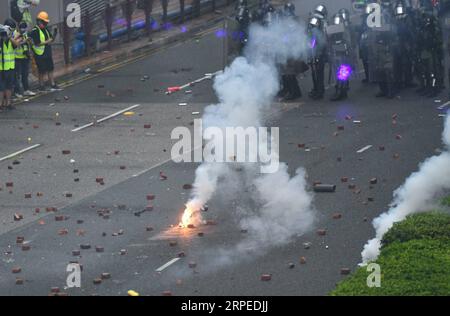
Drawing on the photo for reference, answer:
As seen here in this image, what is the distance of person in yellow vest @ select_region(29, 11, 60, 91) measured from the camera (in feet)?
106

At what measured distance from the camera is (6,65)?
99.8ft

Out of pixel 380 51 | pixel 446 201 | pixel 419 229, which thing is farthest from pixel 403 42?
pixel 419 229

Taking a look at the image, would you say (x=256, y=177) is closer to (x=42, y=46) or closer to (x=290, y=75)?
(x=290, y=75)

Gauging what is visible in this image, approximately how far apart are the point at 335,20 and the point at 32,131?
720 cm

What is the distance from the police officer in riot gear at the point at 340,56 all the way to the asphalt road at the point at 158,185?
0.46 metres

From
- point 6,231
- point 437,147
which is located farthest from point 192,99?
point 6,231

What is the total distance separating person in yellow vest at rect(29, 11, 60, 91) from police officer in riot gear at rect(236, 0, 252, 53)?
14.9 feet

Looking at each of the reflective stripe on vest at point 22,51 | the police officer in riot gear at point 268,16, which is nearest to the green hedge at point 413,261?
the police officer in riot gear at point 268,16

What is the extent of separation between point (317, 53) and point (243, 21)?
1889 mm

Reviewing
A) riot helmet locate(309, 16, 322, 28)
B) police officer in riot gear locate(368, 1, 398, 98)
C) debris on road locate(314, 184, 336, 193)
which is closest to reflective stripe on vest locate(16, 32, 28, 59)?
riot helmet locate(309, 16, 322, 28)

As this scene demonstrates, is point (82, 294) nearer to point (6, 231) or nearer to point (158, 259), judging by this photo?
point (158, 259)

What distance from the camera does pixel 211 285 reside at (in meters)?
17.3

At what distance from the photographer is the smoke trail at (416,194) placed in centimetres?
1904

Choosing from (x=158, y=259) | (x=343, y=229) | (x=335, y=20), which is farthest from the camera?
(x=335, y=20)
